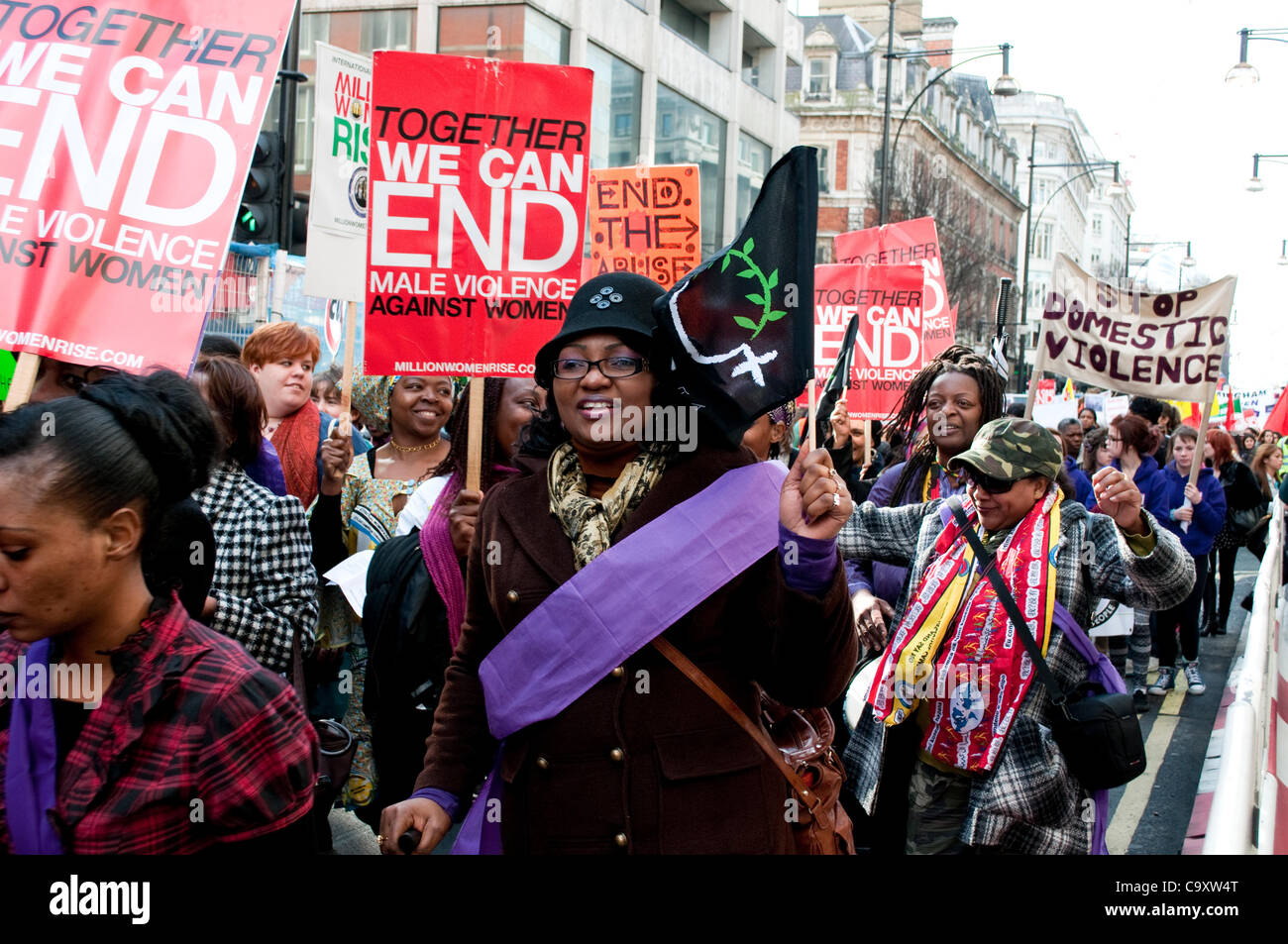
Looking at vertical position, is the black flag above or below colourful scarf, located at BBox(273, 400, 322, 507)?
above

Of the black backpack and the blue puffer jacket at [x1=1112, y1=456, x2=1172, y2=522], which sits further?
the blue puffer jacket at [x1=1112, y1=456, x2=1172, y2=522]

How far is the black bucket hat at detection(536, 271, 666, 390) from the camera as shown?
2.83 meters

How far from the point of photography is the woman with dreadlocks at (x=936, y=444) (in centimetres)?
Answer: 486

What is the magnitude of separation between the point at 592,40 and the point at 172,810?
25.2m

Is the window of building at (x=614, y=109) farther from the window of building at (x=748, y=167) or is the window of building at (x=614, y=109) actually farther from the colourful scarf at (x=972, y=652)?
the colourful scarf at (x=972, y=652)

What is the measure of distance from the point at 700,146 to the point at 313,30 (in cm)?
932

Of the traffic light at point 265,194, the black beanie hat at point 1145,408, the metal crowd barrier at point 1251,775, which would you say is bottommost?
the metal crowd barrier at point 1251,775

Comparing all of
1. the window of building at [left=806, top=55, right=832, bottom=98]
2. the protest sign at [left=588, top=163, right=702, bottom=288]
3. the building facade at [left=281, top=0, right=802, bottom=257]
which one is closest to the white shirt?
the protest sign at [left=588, top=163, right=702, bottom=288]

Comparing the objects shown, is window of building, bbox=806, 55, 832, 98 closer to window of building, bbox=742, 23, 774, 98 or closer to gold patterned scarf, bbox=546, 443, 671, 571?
window of building, bbox=742, 23, 774, 98

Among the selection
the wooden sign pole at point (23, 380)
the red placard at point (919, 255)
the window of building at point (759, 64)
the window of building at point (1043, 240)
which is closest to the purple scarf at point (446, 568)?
the wooden sign pole at point (23, 380)

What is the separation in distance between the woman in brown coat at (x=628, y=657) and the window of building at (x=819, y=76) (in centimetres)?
5399

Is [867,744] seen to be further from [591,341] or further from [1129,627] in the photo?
[1129,627]

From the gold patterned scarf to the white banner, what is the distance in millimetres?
5666
